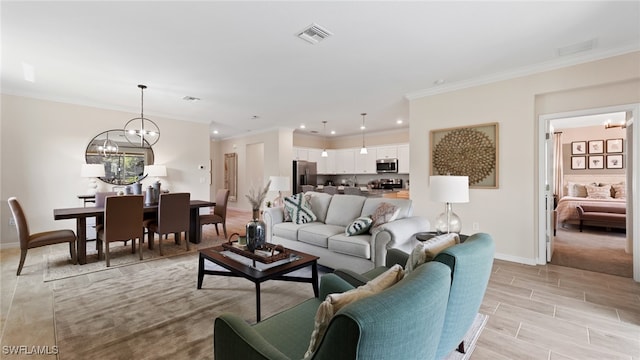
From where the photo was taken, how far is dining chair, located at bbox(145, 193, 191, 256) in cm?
410

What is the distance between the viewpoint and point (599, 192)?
664 cm

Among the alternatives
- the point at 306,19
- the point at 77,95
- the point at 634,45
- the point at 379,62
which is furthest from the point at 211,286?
the point at 634,45

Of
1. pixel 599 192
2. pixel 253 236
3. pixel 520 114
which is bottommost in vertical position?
pixel 253 236

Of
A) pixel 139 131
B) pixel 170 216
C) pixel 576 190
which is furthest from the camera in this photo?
pixel 576 190

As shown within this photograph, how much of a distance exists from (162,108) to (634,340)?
6981 millimetres

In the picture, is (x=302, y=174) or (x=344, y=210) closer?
(x=344, y=210)

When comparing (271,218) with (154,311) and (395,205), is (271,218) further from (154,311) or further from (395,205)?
(154,311)

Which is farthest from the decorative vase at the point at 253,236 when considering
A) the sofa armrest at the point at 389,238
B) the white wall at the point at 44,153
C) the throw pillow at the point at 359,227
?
the white wall at the point at 44,153

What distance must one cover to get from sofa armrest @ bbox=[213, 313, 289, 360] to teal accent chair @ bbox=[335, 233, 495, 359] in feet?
2.49

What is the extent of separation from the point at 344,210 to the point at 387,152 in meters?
4.43

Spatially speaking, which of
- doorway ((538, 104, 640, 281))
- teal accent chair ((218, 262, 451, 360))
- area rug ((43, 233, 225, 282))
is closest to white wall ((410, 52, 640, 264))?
doorway ((538, 104, 640, 281))

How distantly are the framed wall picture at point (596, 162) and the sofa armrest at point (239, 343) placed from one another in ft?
31.2

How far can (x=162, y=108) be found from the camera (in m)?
5.55

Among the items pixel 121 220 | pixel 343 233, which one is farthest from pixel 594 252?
pixel 121 220
